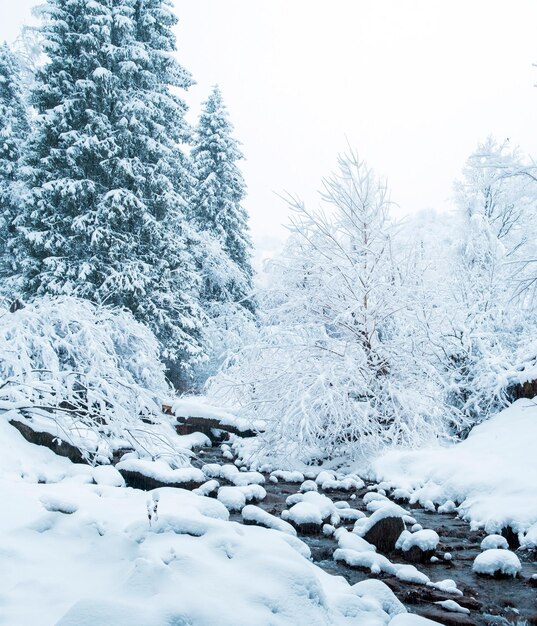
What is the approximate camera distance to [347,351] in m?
9.29

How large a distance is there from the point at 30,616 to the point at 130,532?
106cm

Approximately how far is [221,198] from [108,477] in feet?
55.5

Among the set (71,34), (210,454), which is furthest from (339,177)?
(71,34)

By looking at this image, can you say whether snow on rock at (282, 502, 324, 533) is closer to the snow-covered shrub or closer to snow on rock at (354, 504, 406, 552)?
snow on rock at (354, 504, 406, 552)

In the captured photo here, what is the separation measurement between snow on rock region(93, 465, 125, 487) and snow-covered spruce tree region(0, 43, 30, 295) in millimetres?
11337

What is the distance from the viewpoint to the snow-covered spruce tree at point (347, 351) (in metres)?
8.80

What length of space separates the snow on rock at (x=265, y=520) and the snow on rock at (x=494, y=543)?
1.93m

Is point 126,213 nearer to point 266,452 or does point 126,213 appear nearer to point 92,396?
point 266,452

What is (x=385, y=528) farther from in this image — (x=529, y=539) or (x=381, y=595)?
(x=381, y=595)

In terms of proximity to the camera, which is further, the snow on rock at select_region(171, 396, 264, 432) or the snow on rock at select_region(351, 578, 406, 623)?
the snow on rock at select_region(171, 396, 264, 432)

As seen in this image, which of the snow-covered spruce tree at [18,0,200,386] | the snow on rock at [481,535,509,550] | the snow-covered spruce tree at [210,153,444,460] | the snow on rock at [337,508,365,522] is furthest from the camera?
the snow-covered spruce tree at [18,0,200,386]

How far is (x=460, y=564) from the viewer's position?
Result: 4.76m

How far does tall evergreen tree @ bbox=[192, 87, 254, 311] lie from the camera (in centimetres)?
2098

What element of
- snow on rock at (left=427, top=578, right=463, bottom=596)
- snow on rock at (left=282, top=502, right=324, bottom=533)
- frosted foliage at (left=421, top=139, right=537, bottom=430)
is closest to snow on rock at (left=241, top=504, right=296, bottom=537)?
snow on rock at (left=282, top=502, right=324, bottom=533)
